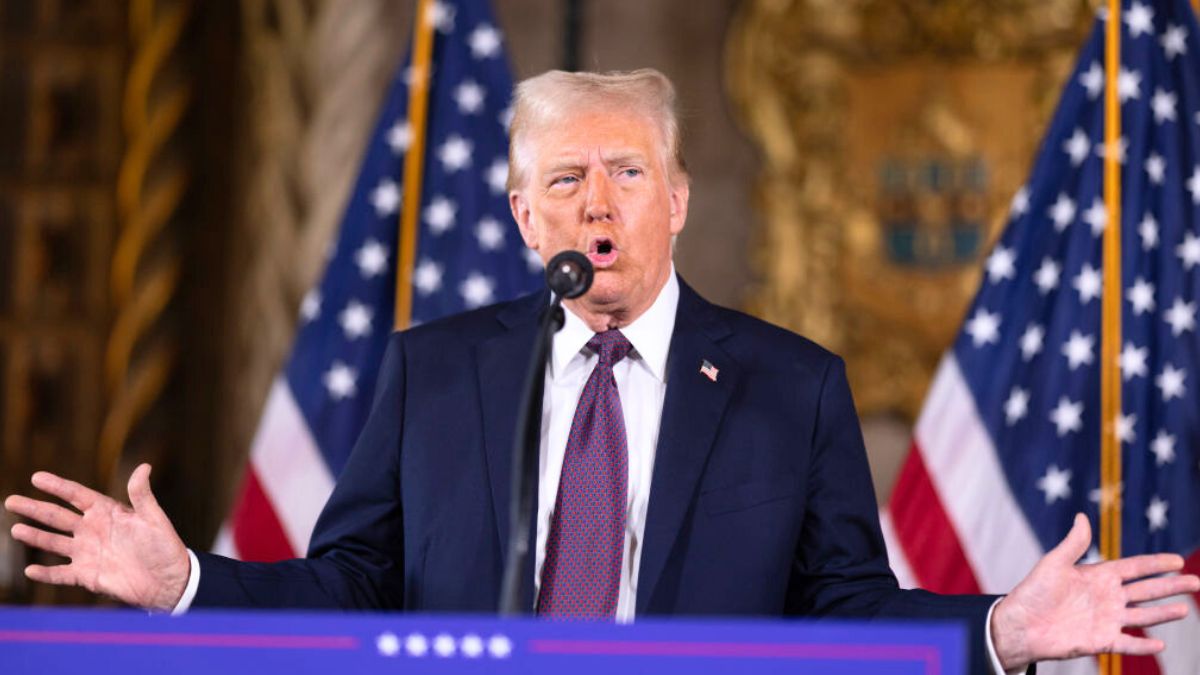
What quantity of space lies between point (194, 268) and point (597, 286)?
3273 millimetres

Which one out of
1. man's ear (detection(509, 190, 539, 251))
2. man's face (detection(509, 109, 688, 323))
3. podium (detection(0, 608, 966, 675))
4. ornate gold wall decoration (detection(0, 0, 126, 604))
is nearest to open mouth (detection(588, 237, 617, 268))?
man's face (detection(509, 109, 688, 323))

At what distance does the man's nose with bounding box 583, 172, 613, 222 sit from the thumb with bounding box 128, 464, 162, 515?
0.82 m

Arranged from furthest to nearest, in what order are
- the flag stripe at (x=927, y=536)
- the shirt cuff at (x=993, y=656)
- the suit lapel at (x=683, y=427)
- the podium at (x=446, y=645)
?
the flag stripe at (x=927, y=536) → the suit lapel at (x=683, y=427) → the shirt cuff at (x=993, y=656) → the podium at (x=446, y=645)

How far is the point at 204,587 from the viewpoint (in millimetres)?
2449

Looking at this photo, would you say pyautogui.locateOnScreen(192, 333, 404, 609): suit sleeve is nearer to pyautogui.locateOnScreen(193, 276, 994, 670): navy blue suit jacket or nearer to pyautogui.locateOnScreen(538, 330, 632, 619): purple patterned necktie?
pyautogui.locateOnScreen(193, 276, 994, 670): navy blue suit jacket

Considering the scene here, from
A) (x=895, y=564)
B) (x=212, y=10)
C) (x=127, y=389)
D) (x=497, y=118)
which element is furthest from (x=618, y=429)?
(x=212, y=10)

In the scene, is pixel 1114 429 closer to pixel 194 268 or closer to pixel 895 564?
pixel 895 564

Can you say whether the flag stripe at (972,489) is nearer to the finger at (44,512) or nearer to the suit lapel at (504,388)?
the suit lapel at (504,388)

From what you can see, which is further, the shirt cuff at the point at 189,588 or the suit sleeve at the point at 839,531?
the suit sleeve at the point at 839,531

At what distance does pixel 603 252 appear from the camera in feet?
8.75

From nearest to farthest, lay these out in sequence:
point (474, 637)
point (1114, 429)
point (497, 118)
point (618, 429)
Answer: point (474, 637) < point (618, 429) < point (1114, 429) < point (497, 118)

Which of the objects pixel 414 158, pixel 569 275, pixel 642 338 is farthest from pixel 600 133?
pixel 414 158

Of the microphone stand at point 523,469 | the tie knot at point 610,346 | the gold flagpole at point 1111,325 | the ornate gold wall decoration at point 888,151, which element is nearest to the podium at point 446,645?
the microphone stand at point 523,469

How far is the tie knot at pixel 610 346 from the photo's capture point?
8.91 ft
